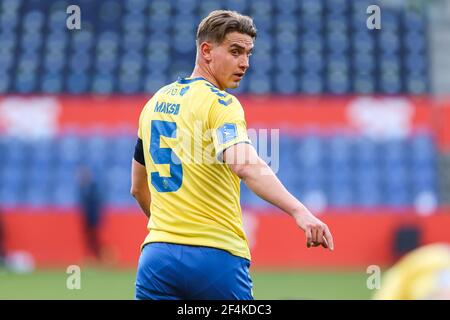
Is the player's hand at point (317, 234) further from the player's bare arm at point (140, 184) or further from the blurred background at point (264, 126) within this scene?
the blurred background at point (264, 126)

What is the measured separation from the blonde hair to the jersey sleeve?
12.9 inches

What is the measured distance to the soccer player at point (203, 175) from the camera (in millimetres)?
4445

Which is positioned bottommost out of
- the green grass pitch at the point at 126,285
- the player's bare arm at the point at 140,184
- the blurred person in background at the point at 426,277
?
the blurred person in background at the point at 426,277

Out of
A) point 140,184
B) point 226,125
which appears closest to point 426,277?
point 226,125

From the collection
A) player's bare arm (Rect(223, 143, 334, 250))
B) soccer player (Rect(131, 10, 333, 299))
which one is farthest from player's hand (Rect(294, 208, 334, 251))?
soccer player (Rect(131, 10, 333, 299))

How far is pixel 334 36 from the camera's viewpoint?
18.8 m

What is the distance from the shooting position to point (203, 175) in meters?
4.54

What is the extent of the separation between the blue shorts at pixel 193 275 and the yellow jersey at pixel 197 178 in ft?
0.15

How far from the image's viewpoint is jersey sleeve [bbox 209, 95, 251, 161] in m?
4.36

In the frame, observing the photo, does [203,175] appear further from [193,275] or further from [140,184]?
[140,184]

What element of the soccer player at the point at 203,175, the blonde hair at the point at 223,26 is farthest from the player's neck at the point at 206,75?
the blonde hair at the point at 223,26

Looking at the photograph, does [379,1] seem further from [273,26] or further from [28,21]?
[28,21]

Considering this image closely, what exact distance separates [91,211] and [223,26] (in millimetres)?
10849
